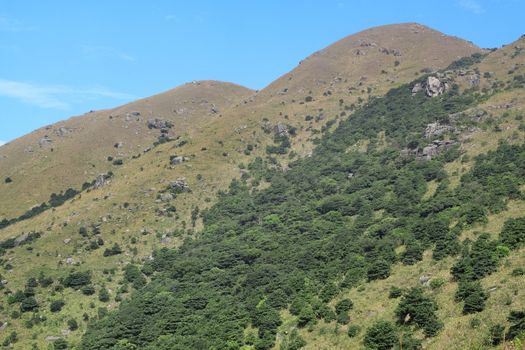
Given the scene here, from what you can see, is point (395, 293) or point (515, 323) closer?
point (515, 323)

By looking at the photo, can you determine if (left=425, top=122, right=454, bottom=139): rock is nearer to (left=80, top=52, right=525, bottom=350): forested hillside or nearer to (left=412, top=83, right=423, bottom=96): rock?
(left=80, top=52, right=525, bottom=350): forested hillside

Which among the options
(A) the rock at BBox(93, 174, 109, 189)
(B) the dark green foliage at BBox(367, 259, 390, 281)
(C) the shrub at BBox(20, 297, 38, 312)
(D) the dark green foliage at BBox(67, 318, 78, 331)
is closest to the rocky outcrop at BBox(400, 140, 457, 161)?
(B) the dark green foliage at BBox(367, 259, 390, 281)

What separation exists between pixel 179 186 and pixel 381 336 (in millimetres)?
82607

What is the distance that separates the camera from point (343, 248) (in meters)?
79.0

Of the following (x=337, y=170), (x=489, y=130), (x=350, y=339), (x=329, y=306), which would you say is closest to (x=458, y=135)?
(x=489, y=130)

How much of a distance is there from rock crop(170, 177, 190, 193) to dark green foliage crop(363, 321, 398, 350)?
79.4 metres

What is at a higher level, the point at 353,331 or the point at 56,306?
the point at 56,306

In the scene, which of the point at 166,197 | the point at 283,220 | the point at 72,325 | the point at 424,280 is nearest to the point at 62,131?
the point at 166,197

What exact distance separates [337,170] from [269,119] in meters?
44.7

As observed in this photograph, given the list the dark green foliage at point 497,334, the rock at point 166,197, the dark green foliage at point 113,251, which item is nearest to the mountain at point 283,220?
the dark green foliage at point 497,334

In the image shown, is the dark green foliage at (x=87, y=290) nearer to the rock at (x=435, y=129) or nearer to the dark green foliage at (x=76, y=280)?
the dark green foliage at (x=76, y=280)

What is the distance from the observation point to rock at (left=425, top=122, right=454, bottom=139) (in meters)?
114

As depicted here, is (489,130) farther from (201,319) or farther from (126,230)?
(126,230)

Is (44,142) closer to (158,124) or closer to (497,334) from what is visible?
(158,124)
